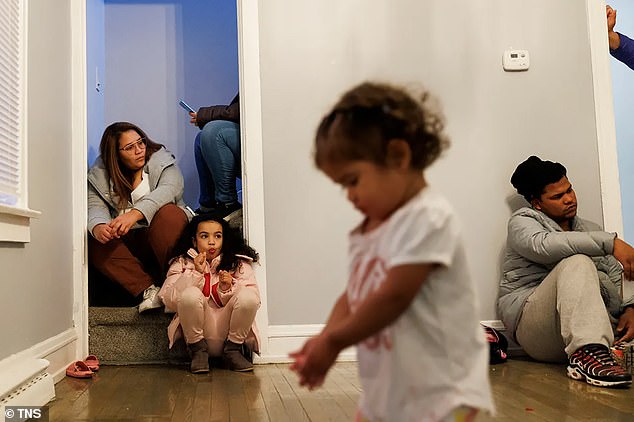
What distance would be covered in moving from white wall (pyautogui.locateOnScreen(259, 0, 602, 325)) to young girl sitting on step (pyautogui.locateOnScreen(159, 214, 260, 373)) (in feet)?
0.52

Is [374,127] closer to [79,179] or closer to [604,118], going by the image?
[79,179]

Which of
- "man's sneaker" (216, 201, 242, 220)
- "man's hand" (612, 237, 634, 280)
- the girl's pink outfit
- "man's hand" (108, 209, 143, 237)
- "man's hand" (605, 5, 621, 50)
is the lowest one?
the girl's pink outfit

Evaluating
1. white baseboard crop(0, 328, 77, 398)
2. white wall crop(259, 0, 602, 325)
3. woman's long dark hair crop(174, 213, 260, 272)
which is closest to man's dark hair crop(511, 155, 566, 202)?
white wall crop(259, 0, 602, 325)

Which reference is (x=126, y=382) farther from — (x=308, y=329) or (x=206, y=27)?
(x=206, y=27)

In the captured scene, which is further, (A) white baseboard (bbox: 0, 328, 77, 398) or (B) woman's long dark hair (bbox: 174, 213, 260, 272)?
(B) woman's long dark hair (bbox: 174, 213, 260, 272)

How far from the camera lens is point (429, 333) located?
0.82 metres

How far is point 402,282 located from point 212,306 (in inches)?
79.3

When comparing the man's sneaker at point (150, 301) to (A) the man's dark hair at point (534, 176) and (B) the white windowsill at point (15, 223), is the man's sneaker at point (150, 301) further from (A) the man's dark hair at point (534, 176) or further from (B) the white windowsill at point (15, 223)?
(A) the man's dark hair at point (534, 176)

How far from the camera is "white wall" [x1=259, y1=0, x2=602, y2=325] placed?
2.86 meters

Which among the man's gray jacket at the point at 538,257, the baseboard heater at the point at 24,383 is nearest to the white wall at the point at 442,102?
the man's gray jacket at the point at 538,257

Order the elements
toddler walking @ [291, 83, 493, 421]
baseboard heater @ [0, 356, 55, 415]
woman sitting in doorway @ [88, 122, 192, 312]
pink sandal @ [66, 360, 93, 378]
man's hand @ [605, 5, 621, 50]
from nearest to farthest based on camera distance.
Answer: toddler walking @ [291, 83, 493, 421]
baseboard heater @ [0, 356, 55, 415]
pink sandal @ [66, 360, 93, 378]
woman sitting in doorway @ [88, 122, 192, 312]
man's hand @ [605, 5, 621, 50]

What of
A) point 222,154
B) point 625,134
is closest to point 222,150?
point 222,154

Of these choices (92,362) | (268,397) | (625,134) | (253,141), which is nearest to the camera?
(268,397)

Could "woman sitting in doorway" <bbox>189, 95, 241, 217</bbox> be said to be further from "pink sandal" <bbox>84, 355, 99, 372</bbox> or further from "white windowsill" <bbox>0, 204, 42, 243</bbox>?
"white windowsill" <bbox>0, 204, 42, 243</bbox>
